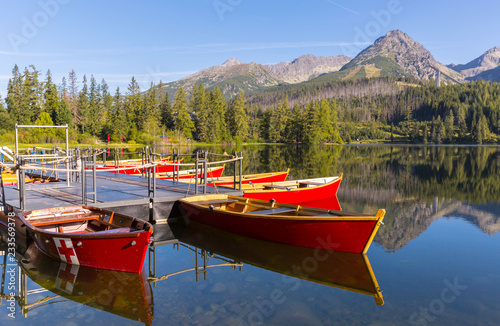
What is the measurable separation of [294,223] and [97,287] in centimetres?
548

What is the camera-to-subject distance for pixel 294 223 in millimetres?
10906

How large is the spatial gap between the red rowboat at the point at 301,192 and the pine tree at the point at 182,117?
77172 mm

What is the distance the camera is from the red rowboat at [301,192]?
17.0 metres

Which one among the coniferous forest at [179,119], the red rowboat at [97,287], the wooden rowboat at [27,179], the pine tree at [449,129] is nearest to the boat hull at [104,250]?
the red rowboat at [97,287]

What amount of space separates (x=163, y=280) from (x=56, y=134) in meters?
70.3

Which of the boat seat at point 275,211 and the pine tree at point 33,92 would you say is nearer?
the boat seat at point 275,211

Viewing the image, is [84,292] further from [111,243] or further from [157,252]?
[157,252]

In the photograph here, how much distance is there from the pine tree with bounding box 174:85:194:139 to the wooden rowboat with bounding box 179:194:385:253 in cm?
8307

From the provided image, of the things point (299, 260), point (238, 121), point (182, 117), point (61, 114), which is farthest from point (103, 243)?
point (238, 121)

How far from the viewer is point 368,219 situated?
389 inches

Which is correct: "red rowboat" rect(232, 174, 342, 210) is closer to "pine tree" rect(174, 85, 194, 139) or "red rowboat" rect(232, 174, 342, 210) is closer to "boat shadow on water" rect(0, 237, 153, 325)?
"boat shadow on water" rect(0, 237, 153, 325)

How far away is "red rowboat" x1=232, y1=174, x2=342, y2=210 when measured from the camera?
17.0m

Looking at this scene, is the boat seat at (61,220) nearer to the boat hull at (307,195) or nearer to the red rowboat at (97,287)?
the red rowboat at (97,287)

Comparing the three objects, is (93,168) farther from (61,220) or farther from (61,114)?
(61,114)
